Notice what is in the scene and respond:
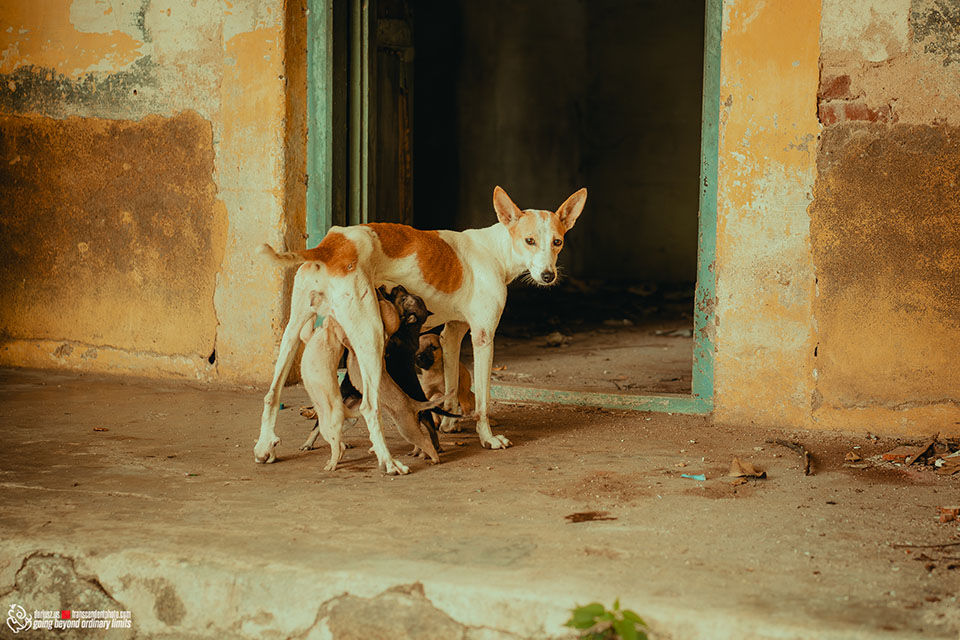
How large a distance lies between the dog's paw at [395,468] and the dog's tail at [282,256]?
0.98 m

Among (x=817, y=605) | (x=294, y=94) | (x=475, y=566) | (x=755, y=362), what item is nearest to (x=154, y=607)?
(x=475, y=566)

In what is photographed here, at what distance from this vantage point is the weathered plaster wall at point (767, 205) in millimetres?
5082

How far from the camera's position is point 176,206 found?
21.0 ft

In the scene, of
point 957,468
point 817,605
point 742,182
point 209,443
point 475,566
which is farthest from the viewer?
point 742,182

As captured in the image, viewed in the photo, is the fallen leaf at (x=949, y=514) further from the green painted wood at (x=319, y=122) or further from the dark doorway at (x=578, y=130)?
the dark doorway at (x=578, y=130)

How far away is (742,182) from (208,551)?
3.51 metres

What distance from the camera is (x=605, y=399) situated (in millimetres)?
5770

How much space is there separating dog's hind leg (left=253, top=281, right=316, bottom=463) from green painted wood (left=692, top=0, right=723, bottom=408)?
7.44 feet

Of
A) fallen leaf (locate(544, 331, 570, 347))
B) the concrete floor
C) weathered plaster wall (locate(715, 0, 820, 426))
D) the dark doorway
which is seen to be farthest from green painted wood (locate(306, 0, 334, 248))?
the dark doorway

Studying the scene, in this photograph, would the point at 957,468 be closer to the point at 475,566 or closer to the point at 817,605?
the point at 817,605

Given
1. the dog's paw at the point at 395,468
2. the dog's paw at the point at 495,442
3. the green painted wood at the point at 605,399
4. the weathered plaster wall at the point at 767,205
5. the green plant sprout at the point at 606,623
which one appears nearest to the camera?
the green plant sprout at the point at 606,623

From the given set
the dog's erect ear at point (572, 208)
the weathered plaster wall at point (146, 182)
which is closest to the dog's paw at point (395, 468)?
the dog's erect ear at point (572, 208)

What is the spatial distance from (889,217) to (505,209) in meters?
2.05

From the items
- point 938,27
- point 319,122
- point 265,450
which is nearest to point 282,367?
point 265,450
